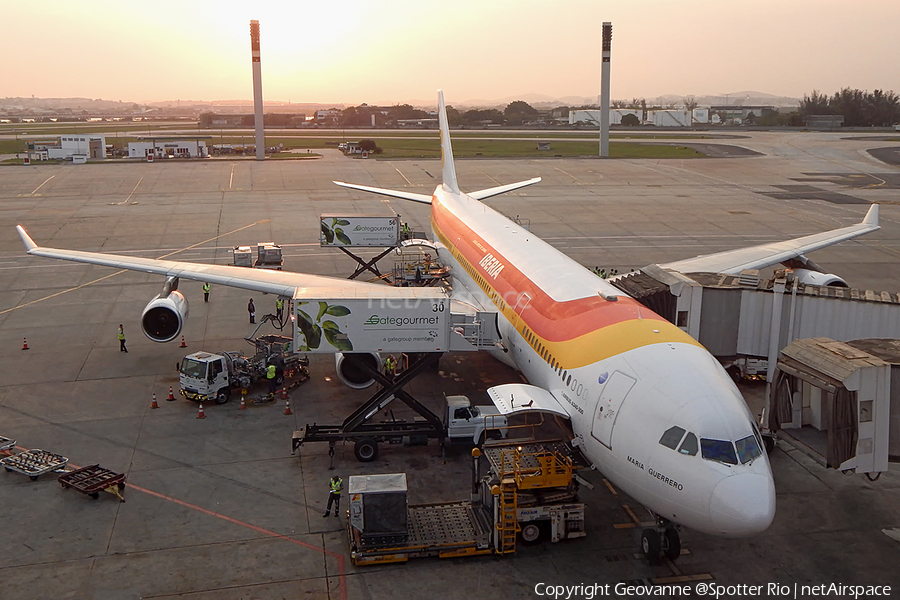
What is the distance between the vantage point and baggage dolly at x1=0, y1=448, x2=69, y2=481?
1936cm

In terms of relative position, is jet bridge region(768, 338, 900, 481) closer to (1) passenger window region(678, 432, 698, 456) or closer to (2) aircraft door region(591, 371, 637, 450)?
(1) passenger window region(678, 432, 698, 456)

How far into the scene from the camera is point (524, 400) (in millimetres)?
17406

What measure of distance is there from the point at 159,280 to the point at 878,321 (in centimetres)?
3356

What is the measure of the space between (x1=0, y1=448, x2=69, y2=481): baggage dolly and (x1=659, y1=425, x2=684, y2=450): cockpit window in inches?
592

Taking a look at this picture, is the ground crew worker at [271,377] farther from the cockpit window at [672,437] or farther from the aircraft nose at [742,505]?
the aircraft nose at [742,505]

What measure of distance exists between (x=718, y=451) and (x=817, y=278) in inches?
797

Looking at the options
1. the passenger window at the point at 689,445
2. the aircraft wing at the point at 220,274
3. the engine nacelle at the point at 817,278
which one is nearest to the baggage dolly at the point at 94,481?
the aircraft wing at the point at 220,274

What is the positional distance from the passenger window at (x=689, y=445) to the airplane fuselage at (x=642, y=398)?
0.02 meters

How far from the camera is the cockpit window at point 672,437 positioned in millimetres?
13791

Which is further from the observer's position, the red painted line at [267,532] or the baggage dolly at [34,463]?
the baggage dolly at [34,463]

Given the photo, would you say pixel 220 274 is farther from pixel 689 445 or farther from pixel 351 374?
pixel 689 445

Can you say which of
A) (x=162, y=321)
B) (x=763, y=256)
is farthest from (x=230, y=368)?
(x=763, y=256)

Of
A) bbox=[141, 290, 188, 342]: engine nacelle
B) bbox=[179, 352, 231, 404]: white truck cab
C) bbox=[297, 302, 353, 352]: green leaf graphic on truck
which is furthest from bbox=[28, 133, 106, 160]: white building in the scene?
bbox=[297, 302, 353, 352]: green leaf graphic on truck

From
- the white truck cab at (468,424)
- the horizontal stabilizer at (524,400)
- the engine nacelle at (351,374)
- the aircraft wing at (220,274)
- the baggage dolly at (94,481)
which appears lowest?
the baggage dolly at (94,481)
